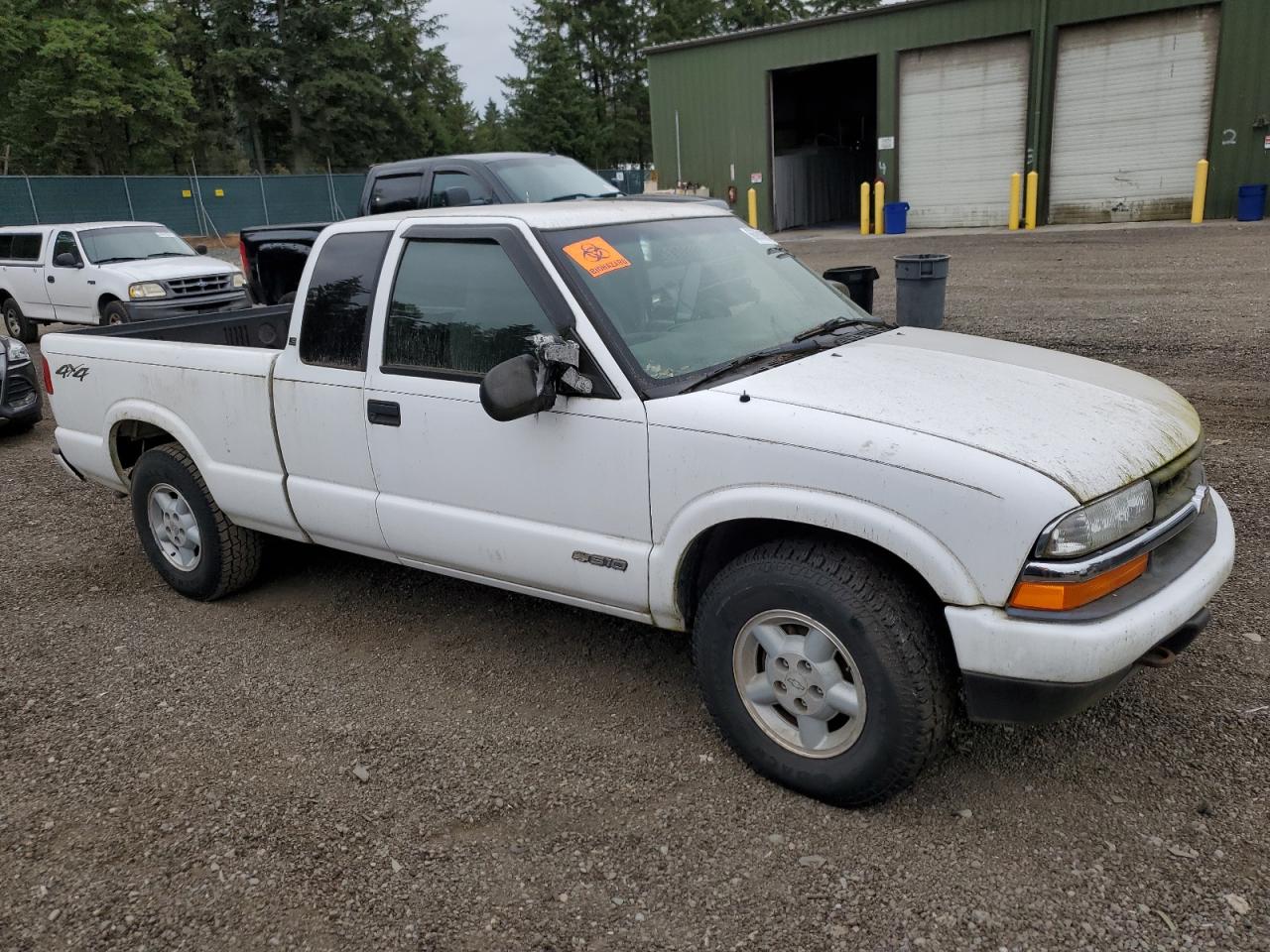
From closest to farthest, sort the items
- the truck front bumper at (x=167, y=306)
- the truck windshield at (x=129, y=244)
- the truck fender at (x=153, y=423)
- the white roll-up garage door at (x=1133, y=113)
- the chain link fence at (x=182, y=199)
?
1. the truck fender at (x=153, y=423)
2. the truck front bumper at (x=167, y=306)
3. the truck windshield at (x=129, y=244)
4. the white roll-up garage door at (x=1133, y=113)
5. the chain link fence at (x=182, y=199)

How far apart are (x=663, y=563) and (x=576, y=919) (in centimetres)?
112

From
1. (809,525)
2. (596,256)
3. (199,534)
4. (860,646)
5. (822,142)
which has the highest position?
(822,142)

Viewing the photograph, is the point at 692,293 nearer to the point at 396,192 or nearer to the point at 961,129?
the point at 396,192

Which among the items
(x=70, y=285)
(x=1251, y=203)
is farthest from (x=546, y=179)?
(x=1251, y=203)

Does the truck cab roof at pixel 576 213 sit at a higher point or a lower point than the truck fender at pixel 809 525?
higher

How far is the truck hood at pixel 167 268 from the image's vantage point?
43.8ft

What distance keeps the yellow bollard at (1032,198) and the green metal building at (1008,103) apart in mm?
293

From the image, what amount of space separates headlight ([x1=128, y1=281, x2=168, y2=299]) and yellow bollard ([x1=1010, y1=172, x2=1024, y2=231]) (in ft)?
62.6

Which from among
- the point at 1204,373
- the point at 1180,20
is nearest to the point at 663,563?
the point at 1204,373

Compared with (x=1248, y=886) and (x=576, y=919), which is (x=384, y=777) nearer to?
(x=576, y=919)

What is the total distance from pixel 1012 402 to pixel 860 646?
3.04ft

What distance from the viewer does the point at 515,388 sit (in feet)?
10.2

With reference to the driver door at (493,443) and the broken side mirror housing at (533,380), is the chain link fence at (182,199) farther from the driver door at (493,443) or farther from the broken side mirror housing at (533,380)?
the broken side mirror housing at (533,380)

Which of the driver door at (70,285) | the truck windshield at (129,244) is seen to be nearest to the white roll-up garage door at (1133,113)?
the truck windshield at (129,244)
